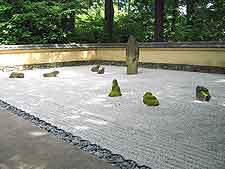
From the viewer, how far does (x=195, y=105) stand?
235 inches

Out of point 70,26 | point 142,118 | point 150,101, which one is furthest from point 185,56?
point 142,118

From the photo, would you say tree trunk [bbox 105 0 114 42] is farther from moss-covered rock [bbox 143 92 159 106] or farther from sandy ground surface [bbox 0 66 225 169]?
moss-covered rock [bbox 143 92 159 106]

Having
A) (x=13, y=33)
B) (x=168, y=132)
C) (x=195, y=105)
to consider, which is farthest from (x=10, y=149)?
(x=13, y=33)

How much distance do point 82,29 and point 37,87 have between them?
10.5 meters

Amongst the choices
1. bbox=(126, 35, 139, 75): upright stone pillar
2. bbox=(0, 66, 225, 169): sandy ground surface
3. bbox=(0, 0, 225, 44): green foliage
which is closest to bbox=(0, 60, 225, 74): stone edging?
bbox=(0, 0, 225, 44): green foliage

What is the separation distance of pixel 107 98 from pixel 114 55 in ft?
29.1

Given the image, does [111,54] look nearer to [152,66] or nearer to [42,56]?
[152,66]

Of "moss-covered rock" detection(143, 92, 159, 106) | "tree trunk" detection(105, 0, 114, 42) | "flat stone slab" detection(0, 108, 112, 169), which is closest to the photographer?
"flat stone slab" detection(0, 108, 112, 169)

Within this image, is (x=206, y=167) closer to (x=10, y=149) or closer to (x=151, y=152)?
(x=151, y=152)

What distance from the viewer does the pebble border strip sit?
324cm

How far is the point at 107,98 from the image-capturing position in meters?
6.84

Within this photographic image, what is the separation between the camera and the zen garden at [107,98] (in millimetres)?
3494

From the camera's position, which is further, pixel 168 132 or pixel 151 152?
pixel 168 132

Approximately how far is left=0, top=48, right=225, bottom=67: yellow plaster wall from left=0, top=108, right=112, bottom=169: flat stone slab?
8472 mm
